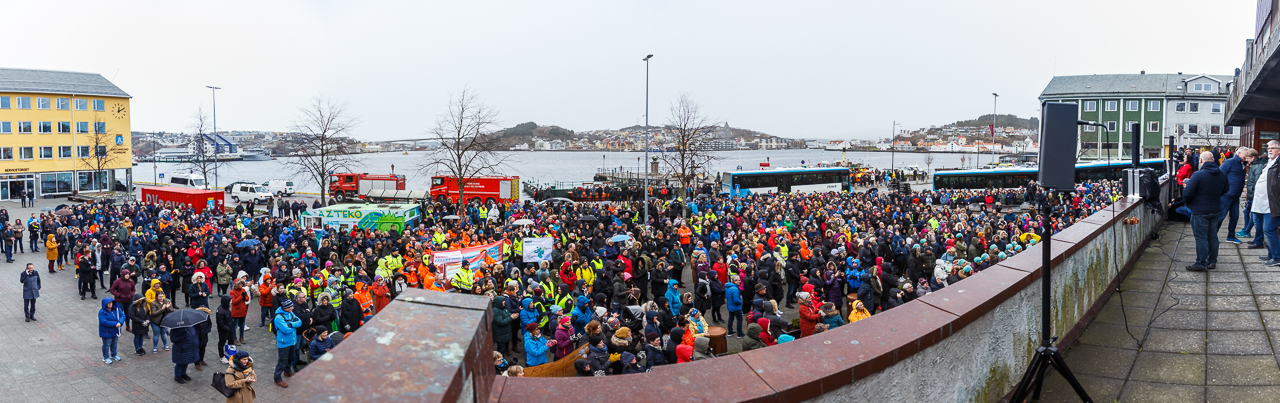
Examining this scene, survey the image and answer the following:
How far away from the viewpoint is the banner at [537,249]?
1739 centimetres

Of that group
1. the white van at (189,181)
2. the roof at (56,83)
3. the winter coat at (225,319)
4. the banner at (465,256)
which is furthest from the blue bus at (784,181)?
the roof at (56,83)

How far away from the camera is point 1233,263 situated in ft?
24.9

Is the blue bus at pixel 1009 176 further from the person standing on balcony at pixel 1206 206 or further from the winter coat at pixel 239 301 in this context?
the winter coat at pixel 239 301

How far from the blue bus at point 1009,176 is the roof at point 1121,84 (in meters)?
36.6

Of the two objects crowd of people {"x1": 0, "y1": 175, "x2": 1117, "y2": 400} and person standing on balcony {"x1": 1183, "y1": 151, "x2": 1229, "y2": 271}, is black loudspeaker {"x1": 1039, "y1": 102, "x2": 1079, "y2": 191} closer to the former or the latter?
crowd of people {"x1": 0, "y1": 175, "x2": 1117, "y2": 400}

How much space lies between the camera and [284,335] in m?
10.8

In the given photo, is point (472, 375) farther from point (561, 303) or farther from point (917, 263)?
point (917, 263)

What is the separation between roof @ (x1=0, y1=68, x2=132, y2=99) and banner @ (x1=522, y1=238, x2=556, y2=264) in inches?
2388

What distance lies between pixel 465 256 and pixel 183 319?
595 centimetres

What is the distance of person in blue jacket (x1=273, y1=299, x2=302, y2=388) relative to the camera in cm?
1077

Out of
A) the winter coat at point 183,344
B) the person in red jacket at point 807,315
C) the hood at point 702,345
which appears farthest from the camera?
the winter coat at point 183,344

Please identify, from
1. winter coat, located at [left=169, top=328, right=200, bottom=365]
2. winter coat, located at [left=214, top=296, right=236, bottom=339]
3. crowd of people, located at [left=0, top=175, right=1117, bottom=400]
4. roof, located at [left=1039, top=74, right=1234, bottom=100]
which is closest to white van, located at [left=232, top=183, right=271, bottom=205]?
crowd of people, located at [left=0, top=175, right=1117, bottom=400]

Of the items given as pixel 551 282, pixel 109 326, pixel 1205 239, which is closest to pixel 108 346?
pixel 109 326

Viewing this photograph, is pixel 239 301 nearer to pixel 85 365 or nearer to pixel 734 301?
pixel 85 365
